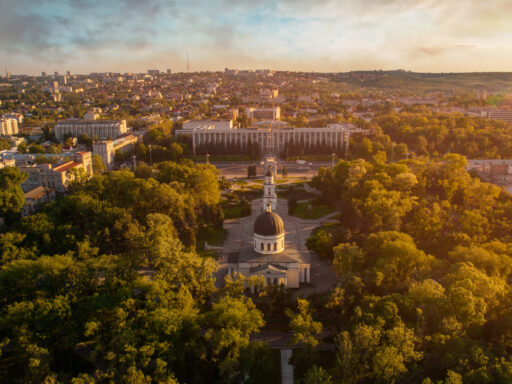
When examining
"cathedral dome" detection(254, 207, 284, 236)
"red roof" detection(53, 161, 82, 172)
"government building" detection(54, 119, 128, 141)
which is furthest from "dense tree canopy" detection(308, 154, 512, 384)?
"government building" detection(54, 119, 128, 141)

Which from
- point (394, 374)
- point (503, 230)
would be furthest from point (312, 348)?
point (503, 230)

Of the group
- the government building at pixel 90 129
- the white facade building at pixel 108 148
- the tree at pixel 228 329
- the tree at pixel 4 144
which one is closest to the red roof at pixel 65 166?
the white facade building at pixel 108 148

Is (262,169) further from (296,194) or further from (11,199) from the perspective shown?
(11,199)

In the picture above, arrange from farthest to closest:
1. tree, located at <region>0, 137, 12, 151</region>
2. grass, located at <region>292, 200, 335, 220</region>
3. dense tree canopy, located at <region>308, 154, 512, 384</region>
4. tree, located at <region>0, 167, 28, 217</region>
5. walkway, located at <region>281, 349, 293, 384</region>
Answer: tree, located at <region>0, 137, 12, 151</region>, grass, located at <region>292, 200, 335, 220</region>, tree, located at <region>0, 167, 28, 217</region>, walkway, located at <region>281, 349, 293, 384</region>, dense tree canopy, located at <region>308, 154, 512, 384</region>

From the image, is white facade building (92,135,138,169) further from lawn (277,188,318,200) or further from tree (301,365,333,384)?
tree (301,365,333,384)

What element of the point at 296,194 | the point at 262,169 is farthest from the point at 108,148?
the point at 296,194

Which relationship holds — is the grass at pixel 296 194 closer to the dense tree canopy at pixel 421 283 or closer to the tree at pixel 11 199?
the dense tree canopy at pixel 421 283

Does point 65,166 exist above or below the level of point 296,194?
above

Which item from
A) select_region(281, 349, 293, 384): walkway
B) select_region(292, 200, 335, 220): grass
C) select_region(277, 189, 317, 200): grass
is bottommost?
select_region(281, 349, 293, 384): walkway
